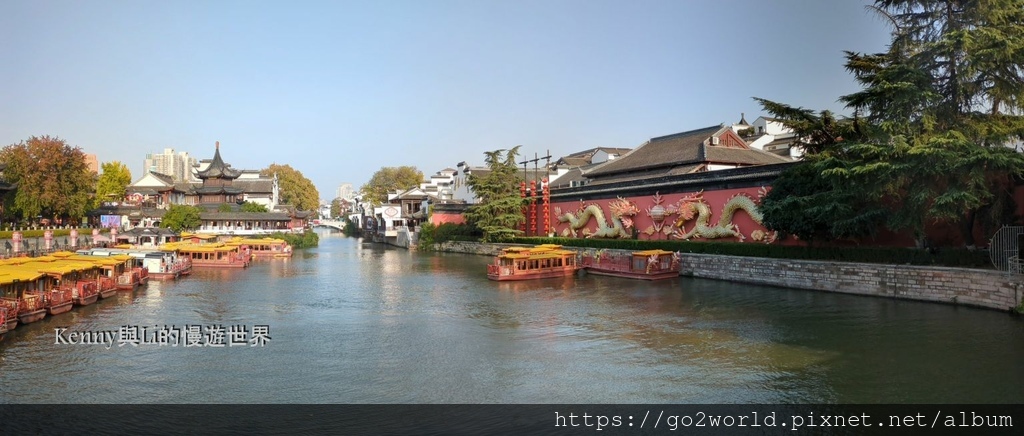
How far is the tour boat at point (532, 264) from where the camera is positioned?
76.3ft

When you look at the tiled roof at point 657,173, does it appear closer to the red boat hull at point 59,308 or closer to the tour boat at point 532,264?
the tour boat at point 532,264

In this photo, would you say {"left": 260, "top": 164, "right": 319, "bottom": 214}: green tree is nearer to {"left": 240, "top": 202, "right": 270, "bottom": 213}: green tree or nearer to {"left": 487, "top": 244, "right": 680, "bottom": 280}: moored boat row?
{"left": 240, "top": 202, "right": 270, "bottom": 213}: green tree

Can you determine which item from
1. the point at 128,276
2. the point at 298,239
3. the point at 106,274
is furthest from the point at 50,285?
the point at 298,239

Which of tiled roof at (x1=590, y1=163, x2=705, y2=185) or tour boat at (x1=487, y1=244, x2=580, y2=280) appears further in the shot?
tiled roof at (x1=590, y1=163, x2=705, y2=185)

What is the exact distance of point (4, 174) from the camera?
34.6m

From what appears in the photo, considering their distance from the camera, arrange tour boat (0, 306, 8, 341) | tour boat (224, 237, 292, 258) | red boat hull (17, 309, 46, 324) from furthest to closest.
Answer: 1. tour boat (224, 237, 292, 258)
2. red boat hull (17, 309, 46, 324)
3. tour boat (0, 306, 8, 341)

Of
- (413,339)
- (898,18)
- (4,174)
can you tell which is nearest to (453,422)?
(413,339)

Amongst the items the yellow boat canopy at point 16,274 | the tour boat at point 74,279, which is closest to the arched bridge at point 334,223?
the tour boat at point 74,279

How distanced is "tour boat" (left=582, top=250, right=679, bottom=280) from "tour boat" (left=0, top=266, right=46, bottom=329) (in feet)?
58.1

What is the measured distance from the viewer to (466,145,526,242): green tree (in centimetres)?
3703

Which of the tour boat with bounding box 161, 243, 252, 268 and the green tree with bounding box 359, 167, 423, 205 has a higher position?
the green tree with bounding box 359, 167, 423, 205

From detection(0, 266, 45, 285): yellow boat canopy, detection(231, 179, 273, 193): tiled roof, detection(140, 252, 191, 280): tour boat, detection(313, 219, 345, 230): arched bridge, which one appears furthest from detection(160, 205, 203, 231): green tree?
detection(313, 219, 345, 230): arched bridge

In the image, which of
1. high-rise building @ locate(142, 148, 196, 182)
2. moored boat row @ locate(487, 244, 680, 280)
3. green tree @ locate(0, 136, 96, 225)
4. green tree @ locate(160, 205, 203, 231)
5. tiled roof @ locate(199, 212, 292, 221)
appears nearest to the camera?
moored boat row @ locate(487, 244, 680, 280)

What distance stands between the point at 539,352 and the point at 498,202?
85.6 ft
